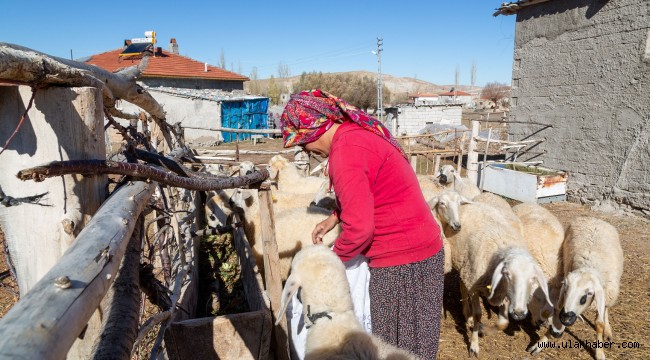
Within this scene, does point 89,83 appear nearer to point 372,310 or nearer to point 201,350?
point 372,310

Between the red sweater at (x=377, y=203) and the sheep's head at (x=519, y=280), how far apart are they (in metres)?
1.84

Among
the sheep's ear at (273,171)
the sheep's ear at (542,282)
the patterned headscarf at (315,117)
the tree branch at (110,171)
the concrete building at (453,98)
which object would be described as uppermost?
the concrete building at (453,98)

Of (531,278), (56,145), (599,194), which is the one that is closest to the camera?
(56,145)

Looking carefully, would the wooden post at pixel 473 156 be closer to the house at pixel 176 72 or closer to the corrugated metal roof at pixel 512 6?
the corrugated metal roof at pixel 512 6

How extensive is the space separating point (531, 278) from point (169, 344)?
322cm

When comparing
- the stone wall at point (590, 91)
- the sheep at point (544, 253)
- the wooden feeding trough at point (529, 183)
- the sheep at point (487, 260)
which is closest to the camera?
the sheep at point (487, 260)

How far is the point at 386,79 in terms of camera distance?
369 ft

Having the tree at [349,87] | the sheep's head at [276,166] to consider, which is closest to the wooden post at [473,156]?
the sheep's head at [276,166]

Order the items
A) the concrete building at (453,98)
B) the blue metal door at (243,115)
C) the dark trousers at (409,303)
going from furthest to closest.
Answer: the concrete building at (453,98) < the blue metal door at (243,115) < the dark trousers at (409,303)

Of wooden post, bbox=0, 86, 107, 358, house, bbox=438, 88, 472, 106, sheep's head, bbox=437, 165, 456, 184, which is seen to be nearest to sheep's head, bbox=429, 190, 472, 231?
sheep's head, bbox=437, 165, 456, 184

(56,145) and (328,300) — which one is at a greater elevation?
(56,145)

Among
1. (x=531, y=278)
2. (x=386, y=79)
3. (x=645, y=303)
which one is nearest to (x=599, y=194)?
(x=645, y=303)

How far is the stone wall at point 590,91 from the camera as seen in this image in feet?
25.6

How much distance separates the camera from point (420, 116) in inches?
1075
